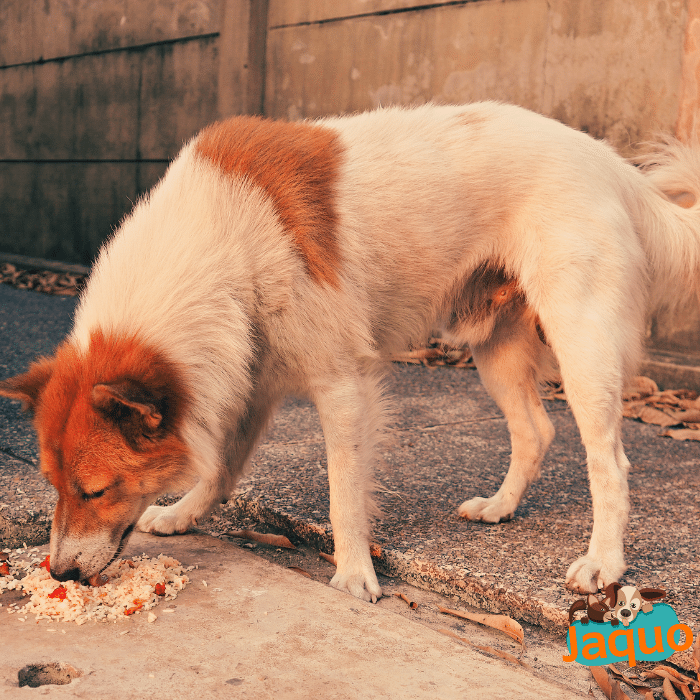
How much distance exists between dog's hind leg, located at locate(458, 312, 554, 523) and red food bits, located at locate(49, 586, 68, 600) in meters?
1.72

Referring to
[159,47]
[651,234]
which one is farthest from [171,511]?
[159,47]

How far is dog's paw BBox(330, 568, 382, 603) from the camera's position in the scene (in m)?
2.81

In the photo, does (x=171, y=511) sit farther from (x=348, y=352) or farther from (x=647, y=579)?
(x=647, y=579)

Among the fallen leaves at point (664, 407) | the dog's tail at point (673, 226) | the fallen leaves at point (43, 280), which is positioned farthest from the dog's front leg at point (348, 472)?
the fallen leaves at point (43, 280)

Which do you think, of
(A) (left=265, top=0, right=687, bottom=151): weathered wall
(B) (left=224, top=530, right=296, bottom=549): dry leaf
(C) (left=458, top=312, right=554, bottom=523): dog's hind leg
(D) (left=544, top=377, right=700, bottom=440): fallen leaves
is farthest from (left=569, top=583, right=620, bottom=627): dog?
(A) (left=265, top=0, right=687, bottom=151): weathered wall

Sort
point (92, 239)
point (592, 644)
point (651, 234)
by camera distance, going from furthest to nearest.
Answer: point (92, 239) → point (651, 234) → point (592, 644)

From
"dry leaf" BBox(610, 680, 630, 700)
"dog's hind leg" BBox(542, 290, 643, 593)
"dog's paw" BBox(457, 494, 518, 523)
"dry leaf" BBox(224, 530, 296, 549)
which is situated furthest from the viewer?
"dog's paw" BBox(457, 494, 518, 523)

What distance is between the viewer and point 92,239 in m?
10.3

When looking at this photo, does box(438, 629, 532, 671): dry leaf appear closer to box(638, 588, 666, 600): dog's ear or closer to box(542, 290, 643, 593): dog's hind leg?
box(638, 588, 666, 600): dog's ear

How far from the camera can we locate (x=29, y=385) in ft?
8.95

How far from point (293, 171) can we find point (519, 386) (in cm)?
147

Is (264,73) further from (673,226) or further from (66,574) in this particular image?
(66,574)

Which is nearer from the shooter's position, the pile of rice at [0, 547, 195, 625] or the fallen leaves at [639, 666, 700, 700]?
the fallen leaves at [639, 666, 700, 700]

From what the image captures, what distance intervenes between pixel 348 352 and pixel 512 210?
916 millimetres
